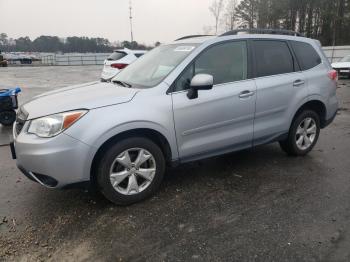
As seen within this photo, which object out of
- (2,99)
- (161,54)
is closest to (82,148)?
(161,54)

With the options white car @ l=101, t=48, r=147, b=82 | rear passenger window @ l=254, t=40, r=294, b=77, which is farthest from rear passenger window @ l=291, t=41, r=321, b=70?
white car @ l=101, t=48, r=147, b=82

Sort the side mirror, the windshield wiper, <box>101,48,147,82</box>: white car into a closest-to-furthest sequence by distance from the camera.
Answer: the side mirror < the windshield wiper < <box>101,48,147,82</box>: white car

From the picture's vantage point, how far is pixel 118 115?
336 centimetres

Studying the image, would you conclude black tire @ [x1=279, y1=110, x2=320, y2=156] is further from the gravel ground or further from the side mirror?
the side mirror

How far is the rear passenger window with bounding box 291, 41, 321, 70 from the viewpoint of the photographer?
16.1 ft

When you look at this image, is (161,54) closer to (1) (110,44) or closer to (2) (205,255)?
(2) (205,255)

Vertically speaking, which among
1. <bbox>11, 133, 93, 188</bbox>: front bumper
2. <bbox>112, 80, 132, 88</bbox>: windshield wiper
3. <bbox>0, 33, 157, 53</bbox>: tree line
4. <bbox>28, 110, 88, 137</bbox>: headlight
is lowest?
<bbox>11, 133, 93, 188</bbox>: front bumper

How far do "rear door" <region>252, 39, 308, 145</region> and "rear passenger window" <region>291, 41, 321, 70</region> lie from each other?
112 millimetres

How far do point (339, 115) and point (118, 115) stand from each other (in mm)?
6790

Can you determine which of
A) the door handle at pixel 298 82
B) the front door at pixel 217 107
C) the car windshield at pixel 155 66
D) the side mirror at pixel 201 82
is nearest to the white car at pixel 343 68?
the door handle at pixel 298 82

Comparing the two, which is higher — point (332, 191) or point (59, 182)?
point (59, 182)

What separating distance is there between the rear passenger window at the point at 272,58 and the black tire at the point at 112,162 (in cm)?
176

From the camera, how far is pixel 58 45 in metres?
59.7

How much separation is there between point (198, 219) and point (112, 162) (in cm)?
101
